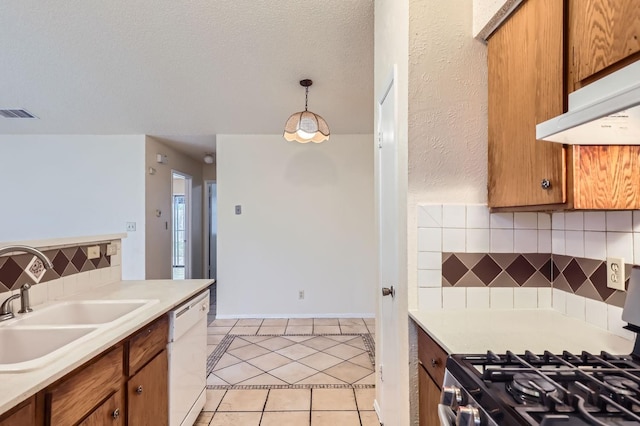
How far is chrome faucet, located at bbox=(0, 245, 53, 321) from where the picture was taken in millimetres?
1287

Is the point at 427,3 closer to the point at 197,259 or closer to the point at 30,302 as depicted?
the point at 30,302

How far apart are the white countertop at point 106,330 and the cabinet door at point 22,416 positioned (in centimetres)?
3

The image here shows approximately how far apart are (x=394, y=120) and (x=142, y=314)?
1.51 metres

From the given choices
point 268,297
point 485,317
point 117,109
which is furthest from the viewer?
point 268,297

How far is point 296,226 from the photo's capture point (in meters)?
4.26

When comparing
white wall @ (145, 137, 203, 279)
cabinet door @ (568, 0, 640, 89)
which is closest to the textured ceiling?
white wall @ (145, 137, 203, 279)

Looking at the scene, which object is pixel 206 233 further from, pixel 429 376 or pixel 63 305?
pixel 429 376

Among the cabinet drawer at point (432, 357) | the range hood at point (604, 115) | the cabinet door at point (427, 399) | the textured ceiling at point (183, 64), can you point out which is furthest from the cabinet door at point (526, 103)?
the textured ceiling at point (183, 64)

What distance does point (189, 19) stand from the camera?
2.30 meters

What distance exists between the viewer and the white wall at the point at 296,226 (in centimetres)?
423

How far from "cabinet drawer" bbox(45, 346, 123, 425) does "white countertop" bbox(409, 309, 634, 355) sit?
1.19 meters

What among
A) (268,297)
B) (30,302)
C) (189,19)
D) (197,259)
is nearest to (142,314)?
(30,302)

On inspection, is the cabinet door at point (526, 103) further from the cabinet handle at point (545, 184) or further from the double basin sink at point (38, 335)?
the double basin sink at point (38, 335)

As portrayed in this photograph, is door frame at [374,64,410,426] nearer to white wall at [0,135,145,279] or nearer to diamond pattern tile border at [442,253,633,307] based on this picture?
diamond pattern tile border at [442,253,633,307]
